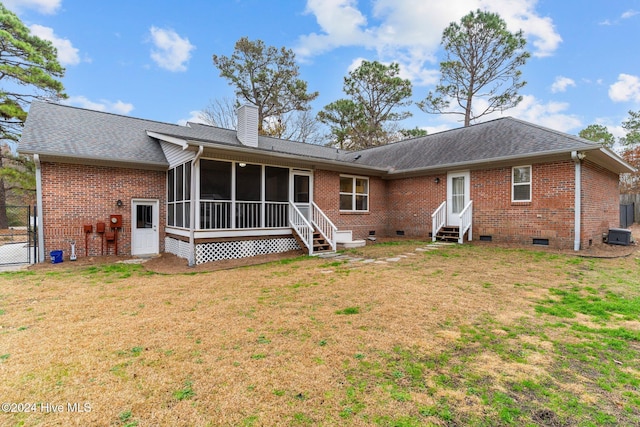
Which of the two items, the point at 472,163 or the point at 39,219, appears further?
the point at 472,163

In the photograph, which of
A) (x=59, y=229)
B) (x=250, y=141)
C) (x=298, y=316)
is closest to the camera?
(x=298, y=316)

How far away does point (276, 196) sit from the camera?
34.7ft

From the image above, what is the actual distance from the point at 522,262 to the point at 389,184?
24.4 feet

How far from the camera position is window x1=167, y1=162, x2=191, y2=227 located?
9.27 metres

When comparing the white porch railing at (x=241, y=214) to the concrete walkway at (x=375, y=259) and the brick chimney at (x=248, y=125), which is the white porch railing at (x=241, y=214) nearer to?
the concrete walkway at (x=375, y=259)

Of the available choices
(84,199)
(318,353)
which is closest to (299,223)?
(84,199)

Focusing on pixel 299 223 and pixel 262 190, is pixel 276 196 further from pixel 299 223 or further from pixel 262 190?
pixel 299 223

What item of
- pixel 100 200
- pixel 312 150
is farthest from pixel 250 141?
pixel 100 200

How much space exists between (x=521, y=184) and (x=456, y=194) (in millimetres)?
2239

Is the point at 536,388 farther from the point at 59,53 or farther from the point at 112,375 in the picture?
the point at 59,53

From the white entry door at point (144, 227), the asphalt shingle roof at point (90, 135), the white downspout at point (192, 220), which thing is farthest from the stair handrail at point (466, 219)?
the white entry door at point (144, 227)

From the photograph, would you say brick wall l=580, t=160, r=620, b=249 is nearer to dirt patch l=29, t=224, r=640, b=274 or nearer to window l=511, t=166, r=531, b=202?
dirt patch l=29, t=224, r=640, b=274

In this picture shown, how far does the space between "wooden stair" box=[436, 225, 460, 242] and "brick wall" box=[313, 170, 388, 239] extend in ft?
9.50

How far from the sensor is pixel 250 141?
14.0 meters
